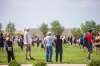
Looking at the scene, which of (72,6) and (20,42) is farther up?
(72,6)

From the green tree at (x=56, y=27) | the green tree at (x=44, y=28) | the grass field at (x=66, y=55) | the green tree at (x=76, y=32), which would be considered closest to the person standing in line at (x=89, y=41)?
the grass field at (x=66, y=55)

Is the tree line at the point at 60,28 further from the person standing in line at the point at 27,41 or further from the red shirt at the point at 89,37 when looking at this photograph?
the person standing in line at the point at 27,41

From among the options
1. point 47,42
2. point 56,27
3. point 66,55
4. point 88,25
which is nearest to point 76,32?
point 88,25

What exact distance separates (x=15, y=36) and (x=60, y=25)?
5.56ft

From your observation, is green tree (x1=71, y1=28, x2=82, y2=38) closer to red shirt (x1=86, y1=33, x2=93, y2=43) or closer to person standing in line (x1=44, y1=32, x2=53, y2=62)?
red shirt (x1=86, y1=33, x2=93, y2=43)

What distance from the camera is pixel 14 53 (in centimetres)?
1321

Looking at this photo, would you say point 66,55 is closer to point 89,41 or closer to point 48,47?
point 48,47

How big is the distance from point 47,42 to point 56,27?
689mm

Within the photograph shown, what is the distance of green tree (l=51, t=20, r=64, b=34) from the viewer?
513 inches

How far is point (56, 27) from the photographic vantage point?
42.9ft

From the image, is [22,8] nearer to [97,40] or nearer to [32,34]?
[32,34]

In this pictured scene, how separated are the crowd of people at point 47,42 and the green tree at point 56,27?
160 millimetres

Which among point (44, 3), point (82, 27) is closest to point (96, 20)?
point (82, 27)

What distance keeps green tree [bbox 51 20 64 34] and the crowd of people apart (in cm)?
16
